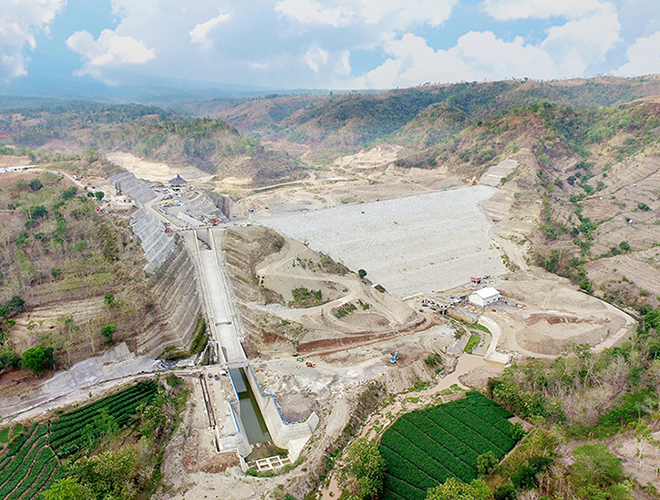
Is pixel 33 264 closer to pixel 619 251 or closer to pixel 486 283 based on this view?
pixel 486 283

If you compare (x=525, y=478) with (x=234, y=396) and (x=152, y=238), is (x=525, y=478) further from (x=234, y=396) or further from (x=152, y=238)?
(x=152, y=238)

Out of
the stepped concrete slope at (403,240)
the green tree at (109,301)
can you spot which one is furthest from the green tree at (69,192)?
the stepped concrete slope at (403,240)

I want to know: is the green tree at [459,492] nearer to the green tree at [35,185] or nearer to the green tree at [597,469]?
the green tree at [597,469]

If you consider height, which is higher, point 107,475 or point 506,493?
point 107,475

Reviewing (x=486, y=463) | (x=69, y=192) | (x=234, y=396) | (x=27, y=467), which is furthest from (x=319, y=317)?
(x=69, y=192)

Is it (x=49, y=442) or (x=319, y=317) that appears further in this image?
(x=319, y=317)

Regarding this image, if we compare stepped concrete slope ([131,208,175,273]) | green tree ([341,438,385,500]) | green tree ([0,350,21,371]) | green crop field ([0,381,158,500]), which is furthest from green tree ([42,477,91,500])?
stepped concrete slope ([131,208,175,273])
